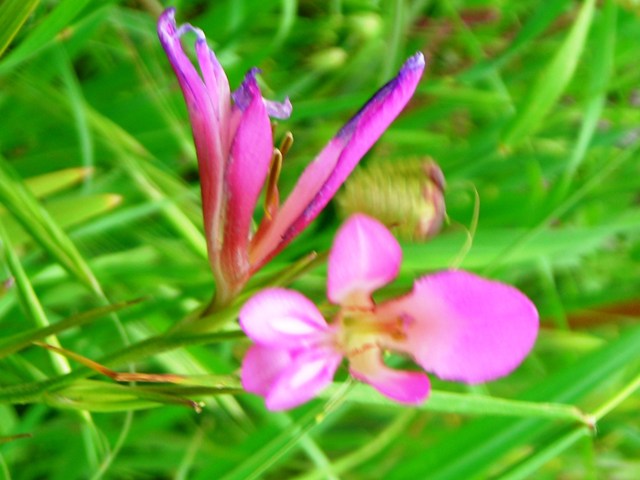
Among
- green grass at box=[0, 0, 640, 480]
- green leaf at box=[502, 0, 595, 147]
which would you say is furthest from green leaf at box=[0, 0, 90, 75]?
green leaf at box=[502, 0, 595, 147]

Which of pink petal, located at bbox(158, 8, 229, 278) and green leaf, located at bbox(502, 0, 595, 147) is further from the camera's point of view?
green leaf, located at bbox(502, 0, 595, 147)

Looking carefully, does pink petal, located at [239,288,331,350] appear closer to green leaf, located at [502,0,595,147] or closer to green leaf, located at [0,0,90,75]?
green leaf, located at [0,0,90,75]

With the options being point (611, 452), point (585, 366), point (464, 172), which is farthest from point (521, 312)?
point (611, 452)

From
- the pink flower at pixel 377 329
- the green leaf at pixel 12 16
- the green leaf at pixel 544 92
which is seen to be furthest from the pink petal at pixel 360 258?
the green leaf at pixel 544 92

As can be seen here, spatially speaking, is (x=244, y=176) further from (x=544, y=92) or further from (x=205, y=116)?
(x=544, y=92)

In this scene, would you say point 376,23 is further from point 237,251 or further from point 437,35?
point 237,251

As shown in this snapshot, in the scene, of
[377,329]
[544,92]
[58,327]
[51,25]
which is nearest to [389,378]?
[377,329]

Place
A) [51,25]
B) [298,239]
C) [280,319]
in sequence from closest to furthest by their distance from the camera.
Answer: [280,319] → [51,25] → [298,239]
